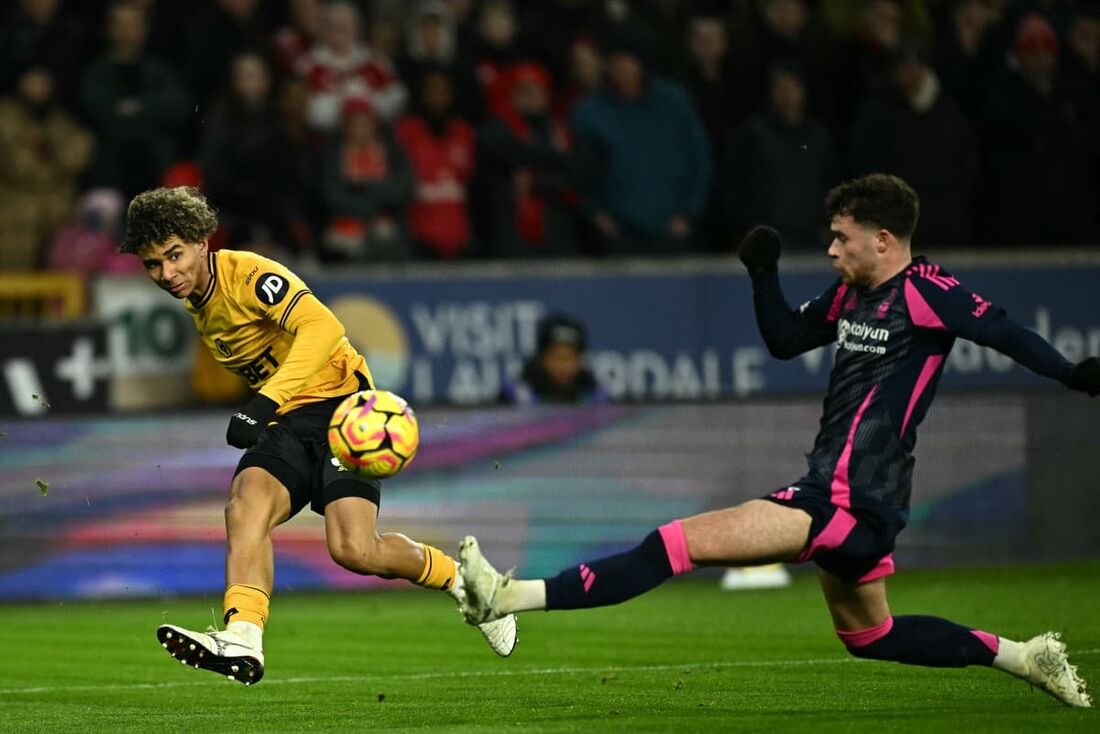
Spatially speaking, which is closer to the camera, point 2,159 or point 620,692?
point 620,692

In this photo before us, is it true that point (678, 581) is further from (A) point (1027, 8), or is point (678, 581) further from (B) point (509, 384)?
(A) point (1027, 8)

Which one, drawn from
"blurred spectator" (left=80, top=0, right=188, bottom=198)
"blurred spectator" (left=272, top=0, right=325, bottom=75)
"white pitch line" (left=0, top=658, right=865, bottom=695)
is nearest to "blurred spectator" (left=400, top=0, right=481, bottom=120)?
"blurred spectator" (left=272, top=0, right=325, bottom=75)

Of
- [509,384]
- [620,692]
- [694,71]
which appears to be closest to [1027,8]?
[694,71]

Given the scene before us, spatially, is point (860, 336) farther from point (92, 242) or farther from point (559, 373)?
point (92, 242)

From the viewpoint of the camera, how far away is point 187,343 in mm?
Result: 15375

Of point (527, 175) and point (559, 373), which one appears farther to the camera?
point (527, 175)

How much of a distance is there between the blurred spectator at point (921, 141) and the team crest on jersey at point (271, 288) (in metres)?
8.51

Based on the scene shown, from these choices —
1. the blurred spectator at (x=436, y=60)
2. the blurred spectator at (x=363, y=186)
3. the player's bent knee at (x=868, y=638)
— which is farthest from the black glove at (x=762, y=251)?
the blurred spectator at (x=436, y=60)

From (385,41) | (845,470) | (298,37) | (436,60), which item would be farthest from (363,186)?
(845,470)

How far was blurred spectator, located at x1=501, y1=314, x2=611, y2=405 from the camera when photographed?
14445 millimetres

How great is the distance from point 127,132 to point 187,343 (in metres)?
1.65

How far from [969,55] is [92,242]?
7.18 metres

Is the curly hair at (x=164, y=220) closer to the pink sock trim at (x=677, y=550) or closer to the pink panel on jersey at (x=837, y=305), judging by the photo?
the pink sock trim at (x=677, y=550)

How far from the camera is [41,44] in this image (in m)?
15.8
